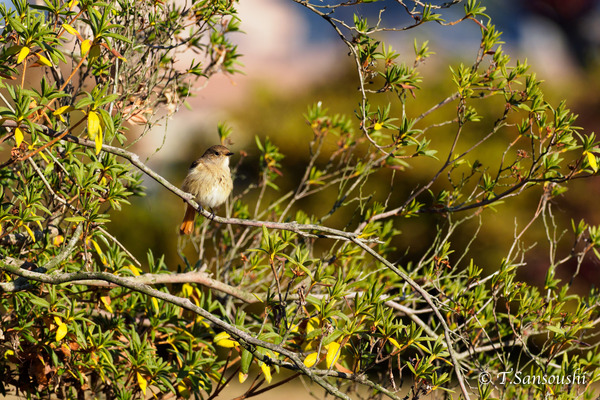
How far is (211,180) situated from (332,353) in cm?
262

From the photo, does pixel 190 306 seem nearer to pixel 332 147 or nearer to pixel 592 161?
pixel 592 161

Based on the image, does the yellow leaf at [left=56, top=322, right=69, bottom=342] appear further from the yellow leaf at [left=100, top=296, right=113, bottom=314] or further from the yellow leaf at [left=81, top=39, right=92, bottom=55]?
the yellow leaf at [left=81, top=39, right=92, bottom=55]

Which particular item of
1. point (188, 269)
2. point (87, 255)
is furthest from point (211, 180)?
point (87, 255)

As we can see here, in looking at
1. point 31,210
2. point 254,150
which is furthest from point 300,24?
point 31,210

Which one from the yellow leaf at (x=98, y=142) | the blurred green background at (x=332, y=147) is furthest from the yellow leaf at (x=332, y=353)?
the blurred green background at (x=332, y=147)

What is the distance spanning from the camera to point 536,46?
15891 millimetres

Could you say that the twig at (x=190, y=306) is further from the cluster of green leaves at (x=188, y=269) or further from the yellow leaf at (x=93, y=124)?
the yellow leaf at (x=93, y=124)

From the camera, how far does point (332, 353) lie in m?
2.74

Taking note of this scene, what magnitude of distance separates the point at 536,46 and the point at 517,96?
44.8 ft

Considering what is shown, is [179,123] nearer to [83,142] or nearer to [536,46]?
[83,142]

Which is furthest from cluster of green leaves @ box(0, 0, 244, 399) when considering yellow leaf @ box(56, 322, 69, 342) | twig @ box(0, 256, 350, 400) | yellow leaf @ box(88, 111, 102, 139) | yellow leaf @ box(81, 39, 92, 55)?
yellow leaf @ box(88, 111, 102, 139)

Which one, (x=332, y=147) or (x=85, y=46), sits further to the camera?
(x=332, y=147)

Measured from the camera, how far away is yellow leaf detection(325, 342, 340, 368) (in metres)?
2.72

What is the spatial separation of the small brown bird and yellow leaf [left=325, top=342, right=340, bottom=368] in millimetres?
2296
